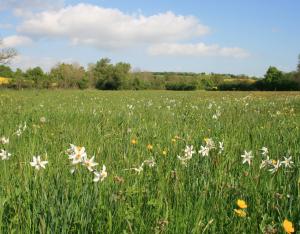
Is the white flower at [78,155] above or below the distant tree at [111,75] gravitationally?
below

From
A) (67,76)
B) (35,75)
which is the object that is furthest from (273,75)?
(35,75)

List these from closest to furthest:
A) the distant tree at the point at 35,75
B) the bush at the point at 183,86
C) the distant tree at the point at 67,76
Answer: the distant tree at the point at 35,75
the distant tree at the point at 67,76
the bush at the point at 183,86

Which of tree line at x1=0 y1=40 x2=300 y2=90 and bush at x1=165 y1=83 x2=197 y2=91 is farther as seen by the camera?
bush at x1=165 y1=83 x2=197 y2=91

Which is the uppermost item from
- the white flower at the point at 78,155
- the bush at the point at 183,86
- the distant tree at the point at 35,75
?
the distant tree at the point at 35,75

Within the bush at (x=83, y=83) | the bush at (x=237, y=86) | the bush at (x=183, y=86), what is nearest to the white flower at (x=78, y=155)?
the bush at (x=237, y=86)

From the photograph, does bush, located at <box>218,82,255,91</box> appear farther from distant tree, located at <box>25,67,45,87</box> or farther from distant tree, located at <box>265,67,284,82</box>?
distant tree, located at <box>25,67,45,87</box>

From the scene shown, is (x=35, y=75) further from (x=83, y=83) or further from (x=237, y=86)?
(x=237, y=86)

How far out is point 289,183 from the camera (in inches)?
118

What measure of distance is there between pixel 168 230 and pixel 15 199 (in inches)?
45.5

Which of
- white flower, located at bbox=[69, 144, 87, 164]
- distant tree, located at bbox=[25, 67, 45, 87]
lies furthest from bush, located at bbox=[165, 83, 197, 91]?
white flower, located at bbox=[69, 144, 87, 164]

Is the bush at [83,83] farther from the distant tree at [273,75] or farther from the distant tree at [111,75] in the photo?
the distant tree at [273,75]

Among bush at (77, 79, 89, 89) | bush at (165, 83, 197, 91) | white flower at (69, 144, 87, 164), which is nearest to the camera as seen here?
white flower at (69, 144, 87, 164)

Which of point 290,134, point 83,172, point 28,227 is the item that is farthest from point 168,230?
point 290,134

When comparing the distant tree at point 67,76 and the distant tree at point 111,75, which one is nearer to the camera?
the distant tree at point 67,76
